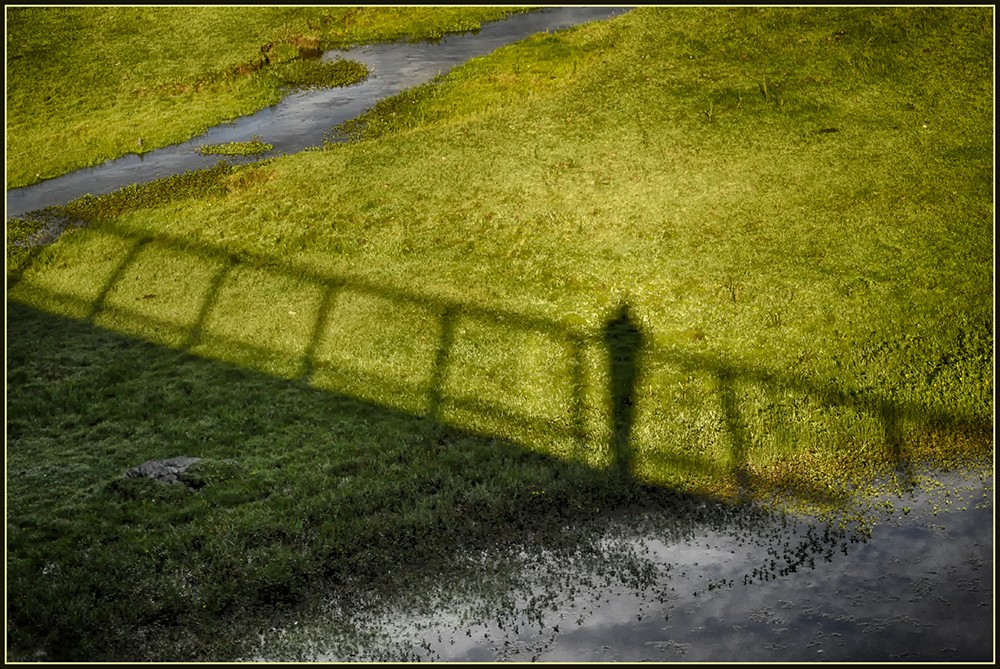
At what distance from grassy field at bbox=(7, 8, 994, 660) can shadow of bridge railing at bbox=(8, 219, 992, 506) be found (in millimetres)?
43

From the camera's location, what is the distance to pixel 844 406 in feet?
33.4

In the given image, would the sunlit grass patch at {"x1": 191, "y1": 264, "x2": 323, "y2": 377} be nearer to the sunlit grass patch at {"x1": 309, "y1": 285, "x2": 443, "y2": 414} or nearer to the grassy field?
the grassy field

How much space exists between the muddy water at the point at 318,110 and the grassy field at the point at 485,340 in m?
1.27

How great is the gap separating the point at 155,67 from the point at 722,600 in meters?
21.5

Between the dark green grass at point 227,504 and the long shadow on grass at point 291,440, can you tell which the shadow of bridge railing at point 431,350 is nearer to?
the long shadow on grass at point 291,440

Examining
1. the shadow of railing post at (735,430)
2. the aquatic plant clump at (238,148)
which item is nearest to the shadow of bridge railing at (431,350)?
the shadow of railing post at (735,430)

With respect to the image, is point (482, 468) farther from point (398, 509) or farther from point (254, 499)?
point (254, 499)

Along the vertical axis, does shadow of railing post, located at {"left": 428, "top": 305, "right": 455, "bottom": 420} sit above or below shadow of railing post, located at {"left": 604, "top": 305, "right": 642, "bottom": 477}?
above

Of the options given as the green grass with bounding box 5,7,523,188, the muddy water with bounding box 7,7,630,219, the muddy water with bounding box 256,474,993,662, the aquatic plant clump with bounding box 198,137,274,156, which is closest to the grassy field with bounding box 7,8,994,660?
the muddy water with bounding box 256,474,993,662

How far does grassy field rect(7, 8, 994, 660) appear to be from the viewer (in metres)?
9.01

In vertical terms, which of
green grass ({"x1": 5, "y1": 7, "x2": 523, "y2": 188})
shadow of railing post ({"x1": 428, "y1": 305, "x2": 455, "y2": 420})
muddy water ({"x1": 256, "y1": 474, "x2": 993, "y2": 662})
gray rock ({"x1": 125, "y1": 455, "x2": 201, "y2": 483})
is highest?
green grass ({"x1": 5, "y1": 7, "x2": 523, "y2": 188})

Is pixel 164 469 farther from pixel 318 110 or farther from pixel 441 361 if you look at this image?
pixel 318 110

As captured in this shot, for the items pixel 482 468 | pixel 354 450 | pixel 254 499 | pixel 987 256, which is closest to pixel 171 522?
pixel 254 499

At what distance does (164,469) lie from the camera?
9.90 metres
